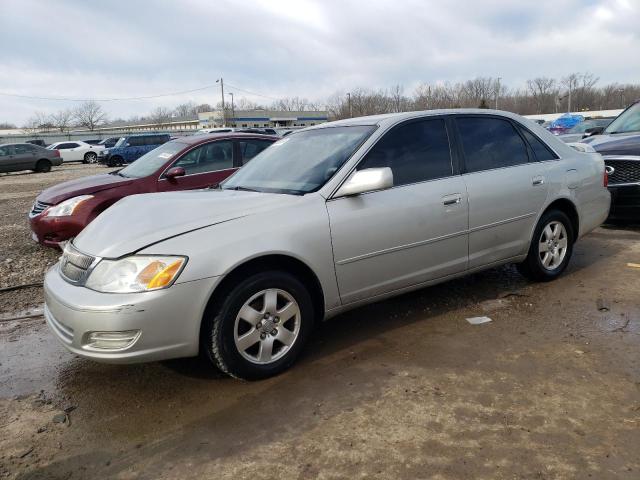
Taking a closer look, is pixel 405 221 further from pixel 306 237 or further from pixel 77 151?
pixel 77 151

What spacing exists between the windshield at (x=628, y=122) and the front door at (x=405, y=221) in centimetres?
521

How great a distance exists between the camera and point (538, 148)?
15.4 ft

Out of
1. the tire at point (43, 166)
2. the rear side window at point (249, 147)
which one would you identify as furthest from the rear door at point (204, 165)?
the tire at point (43, 166)

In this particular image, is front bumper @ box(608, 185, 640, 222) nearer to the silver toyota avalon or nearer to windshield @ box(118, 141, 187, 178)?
the silver toyota avalon

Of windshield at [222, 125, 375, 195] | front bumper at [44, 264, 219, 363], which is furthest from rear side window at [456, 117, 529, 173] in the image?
front bumper at [44, 264, 219, 363]

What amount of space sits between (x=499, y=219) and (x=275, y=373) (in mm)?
2298

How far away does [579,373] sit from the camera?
3.17 meters

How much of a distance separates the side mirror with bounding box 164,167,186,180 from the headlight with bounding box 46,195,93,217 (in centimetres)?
95

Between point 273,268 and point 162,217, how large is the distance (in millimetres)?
790

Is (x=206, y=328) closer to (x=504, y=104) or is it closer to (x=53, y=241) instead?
(x=53, y=241)

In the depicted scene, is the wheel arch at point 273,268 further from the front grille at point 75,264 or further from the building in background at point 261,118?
the building in background at point 261,118

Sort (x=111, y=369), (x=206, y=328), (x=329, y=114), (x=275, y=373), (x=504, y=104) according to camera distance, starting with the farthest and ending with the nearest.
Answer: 1. (x=329, y=114)
2. (x=504, y=104)
3. (x=111, y=369)
4. (x=275, y=373)
5. (x=206, y=328)

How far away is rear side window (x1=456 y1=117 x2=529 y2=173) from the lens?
4238mm

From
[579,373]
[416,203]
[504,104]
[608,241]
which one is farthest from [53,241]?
[504,104]
